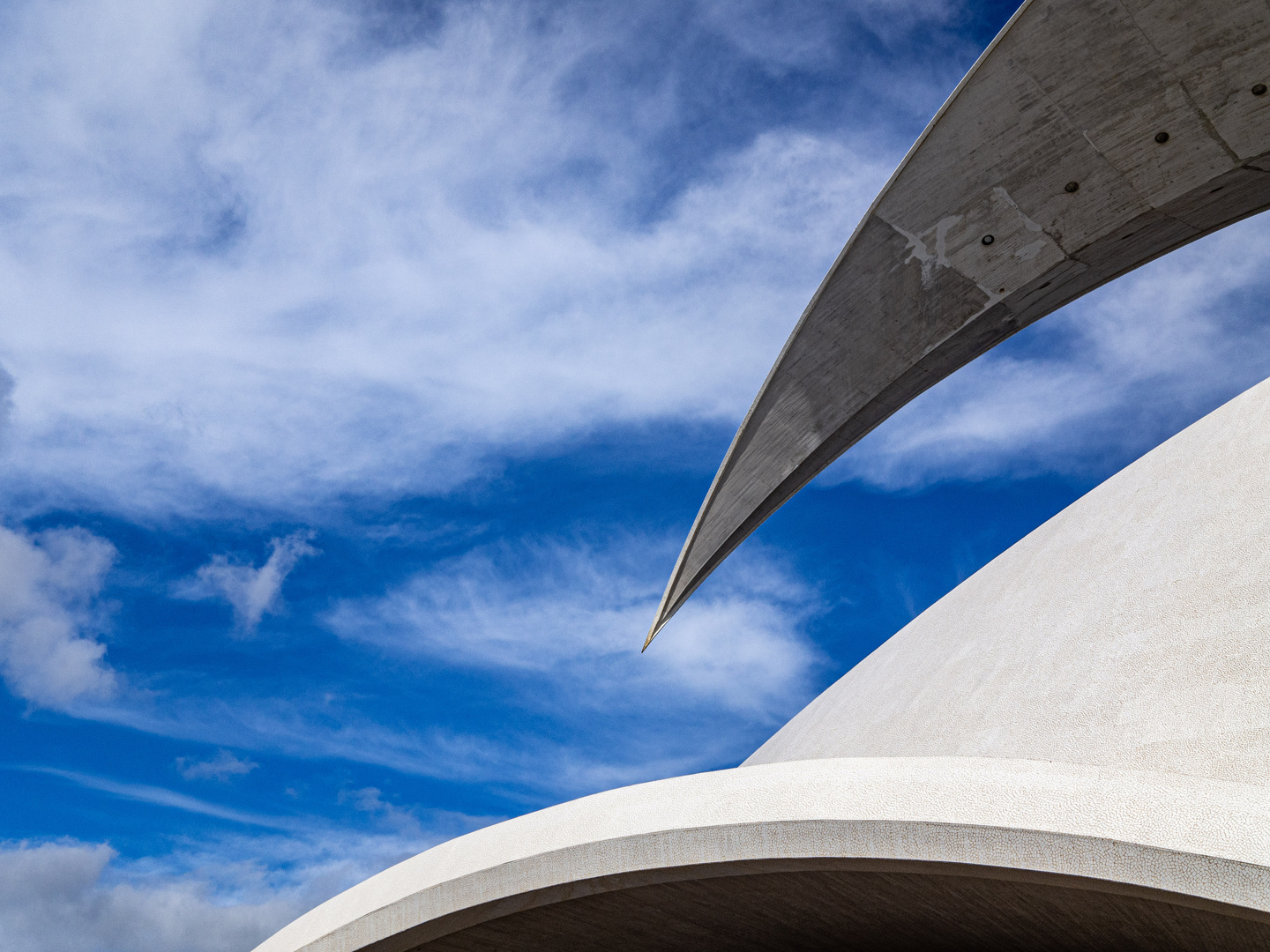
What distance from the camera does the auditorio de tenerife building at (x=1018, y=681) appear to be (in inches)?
199

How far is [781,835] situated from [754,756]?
13503mm

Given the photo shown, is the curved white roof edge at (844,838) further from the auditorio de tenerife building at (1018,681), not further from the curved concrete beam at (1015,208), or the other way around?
the curved concrete beam at (1015,208)

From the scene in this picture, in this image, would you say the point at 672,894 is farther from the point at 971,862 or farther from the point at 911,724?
the point at 911,724

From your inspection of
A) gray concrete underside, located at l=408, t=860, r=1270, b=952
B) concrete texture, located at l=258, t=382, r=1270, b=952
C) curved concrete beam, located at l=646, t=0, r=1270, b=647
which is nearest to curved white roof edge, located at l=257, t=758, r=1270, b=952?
concrete texture, located at l=258, t=382, r=1270, b=952

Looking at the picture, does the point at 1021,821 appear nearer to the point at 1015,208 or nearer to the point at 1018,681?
the point at 1015,208

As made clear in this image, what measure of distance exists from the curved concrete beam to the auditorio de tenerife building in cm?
2

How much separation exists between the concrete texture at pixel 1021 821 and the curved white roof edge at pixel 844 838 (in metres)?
0.01

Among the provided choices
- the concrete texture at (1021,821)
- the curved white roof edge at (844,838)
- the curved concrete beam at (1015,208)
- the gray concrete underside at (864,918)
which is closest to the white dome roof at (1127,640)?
the concrete texture at (1021,821)

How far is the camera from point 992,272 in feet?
27.3

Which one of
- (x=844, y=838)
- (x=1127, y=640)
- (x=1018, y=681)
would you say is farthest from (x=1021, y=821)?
(x=1018, y=681)

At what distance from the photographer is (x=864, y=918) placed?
6.81 meters

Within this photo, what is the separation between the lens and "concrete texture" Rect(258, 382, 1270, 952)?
15.5 ft

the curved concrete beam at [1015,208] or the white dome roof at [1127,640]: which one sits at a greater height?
the curved concrete beam at [1015,208]

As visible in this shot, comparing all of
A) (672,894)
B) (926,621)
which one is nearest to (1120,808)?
(672,894)
